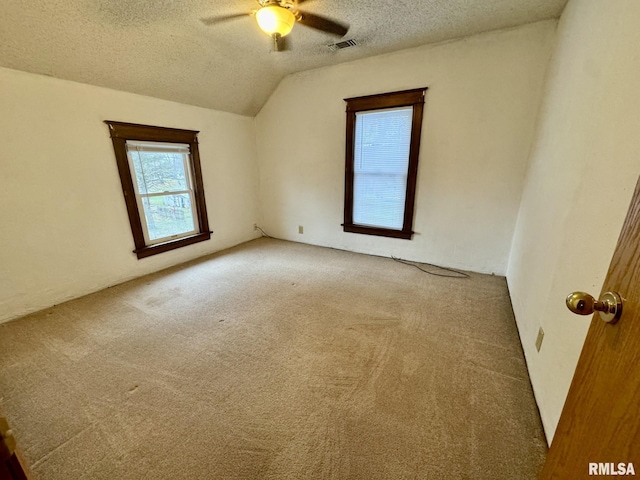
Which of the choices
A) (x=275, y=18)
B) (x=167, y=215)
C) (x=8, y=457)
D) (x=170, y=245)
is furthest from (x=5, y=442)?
(x=167, y=215)

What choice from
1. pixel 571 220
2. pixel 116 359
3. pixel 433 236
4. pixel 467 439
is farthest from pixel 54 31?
pixel 433 236

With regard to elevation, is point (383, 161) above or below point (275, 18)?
below

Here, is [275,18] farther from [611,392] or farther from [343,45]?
[611,392]

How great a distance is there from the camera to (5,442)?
1.43 feet

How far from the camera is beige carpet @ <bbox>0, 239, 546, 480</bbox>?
116cm

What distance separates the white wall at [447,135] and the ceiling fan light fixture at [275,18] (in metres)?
1.64

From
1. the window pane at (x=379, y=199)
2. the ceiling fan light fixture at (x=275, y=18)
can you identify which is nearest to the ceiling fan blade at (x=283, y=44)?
the ceiling fan light fixture at (x=275, y=18)

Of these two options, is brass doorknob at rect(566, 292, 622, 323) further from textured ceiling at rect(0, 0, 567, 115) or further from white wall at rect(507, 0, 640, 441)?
textured ceiling at rect(0, 0, 567, 115)

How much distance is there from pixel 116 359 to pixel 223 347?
27.4 inches

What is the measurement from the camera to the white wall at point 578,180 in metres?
0.98

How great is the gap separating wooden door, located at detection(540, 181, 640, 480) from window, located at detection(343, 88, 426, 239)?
274 cm

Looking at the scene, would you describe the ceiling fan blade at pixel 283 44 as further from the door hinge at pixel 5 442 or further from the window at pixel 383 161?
the door hinge at pixel 5 442

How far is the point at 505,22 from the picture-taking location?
2406 millimetres

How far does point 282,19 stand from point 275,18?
0.05 meters
